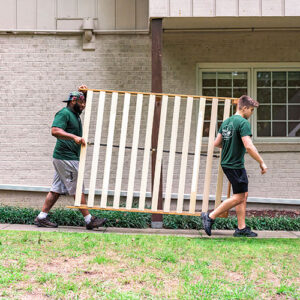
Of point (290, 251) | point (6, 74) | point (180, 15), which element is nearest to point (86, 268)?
point (290, 251)

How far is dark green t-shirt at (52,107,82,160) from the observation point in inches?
233

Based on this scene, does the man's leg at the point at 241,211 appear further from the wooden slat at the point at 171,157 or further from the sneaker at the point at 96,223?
the sneaker at the point at 96,223

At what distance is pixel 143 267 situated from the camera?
4.00 metres

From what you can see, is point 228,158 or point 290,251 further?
point 228,158

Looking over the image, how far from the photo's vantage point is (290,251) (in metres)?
4.73

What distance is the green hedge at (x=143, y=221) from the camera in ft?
21.6

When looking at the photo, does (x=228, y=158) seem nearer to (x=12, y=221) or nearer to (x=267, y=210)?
(x=267, y=210)

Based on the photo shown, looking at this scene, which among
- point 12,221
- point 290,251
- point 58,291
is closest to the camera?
point 58,291

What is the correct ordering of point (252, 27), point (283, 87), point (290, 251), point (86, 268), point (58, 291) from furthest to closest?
point (283, 87), point (252, 27), point (290, 251), point (86, 268), point (58, 291)

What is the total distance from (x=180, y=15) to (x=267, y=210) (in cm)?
390

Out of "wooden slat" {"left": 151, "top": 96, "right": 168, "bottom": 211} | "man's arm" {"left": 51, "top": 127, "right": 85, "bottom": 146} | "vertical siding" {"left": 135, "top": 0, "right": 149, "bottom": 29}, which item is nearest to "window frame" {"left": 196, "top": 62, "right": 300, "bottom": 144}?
"vertical siding" {"left": 135, "top": 0, "right": 149, "bottom": 29}

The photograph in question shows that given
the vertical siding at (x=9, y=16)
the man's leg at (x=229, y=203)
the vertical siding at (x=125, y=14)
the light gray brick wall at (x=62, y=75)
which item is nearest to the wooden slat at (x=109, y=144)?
the man's leg at (x=229, y=203)

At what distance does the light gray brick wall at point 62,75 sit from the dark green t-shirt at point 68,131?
6.23 feet

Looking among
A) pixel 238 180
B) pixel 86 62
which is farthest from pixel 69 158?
pixel 86 62
